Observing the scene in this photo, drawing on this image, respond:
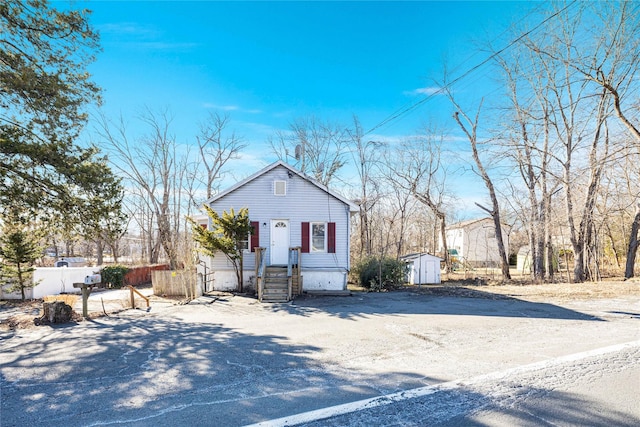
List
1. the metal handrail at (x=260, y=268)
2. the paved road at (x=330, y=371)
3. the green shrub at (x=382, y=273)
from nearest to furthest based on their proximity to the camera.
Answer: the paved road at (x=330, y=371) → the metal handrail at (x=260, y=268) → the green shrub at (x=382, y=273)

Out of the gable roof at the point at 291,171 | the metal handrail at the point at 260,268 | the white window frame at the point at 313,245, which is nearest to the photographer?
the metal handrail at the point at 260,268

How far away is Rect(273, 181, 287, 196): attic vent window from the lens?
14141 millimetres

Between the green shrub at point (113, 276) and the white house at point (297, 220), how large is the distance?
29.0 ft

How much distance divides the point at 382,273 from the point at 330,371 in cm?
1088

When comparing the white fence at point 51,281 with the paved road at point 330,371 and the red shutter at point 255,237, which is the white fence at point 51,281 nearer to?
the red shutter at point 255,237

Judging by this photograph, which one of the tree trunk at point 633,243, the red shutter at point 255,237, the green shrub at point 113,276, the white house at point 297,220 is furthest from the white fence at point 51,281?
the tree trunk at point 633,243

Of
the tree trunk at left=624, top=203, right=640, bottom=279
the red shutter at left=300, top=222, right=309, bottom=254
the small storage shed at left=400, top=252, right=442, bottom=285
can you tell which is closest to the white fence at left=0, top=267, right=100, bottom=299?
the red shutter at left=300, top=222, right=309, bottom=254

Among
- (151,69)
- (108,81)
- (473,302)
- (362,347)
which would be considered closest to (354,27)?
(151,69)

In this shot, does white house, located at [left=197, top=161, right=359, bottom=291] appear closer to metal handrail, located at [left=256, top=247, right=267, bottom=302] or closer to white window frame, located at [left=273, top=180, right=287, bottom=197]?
white window frame, located at [left=273, top=180, right=287, bottom=197]

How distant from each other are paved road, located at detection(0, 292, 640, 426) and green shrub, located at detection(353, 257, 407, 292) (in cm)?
652

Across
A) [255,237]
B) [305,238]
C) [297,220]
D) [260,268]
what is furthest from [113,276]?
[305,238]

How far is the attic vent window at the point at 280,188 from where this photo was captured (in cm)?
1414

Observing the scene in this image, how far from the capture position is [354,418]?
10.8ft

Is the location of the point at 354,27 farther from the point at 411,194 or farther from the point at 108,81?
the point at 411,194
